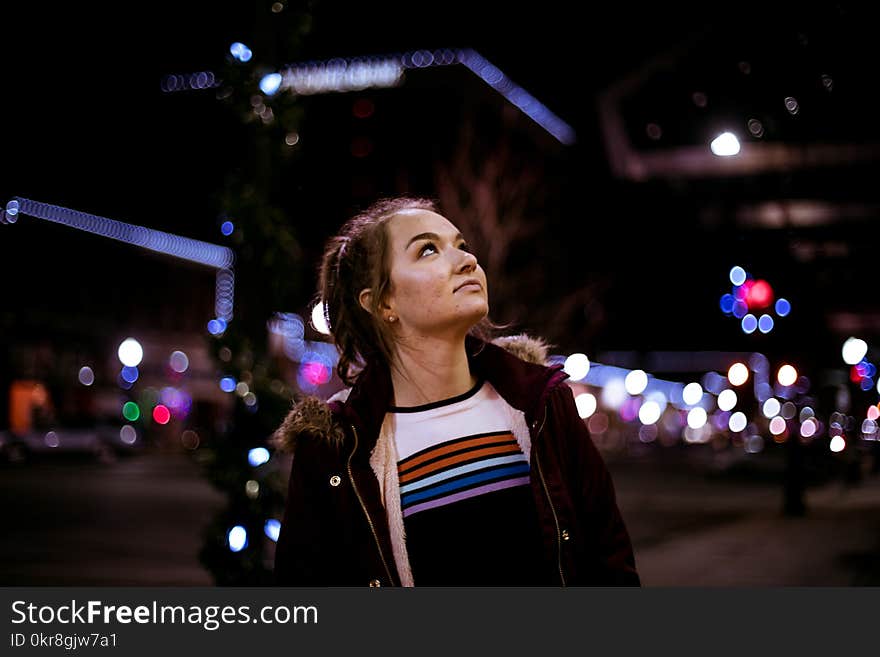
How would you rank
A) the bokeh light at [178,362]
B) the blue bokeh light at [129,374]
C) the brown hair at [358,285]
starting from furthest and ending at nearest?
the bokeh light at [178,362] → the blue bokeh light at [129,374] → the brown hair at [358,285]

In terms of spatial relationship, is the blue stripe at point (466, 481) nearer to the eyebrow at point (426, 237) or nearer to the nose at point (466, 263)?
the nose at point (466, 263)

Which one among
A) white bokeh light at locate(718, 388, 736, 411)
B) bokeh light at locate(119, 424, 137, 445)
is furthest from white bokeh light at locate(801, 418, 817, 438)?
white bokeh light at locate(718, 388, 736, 411)

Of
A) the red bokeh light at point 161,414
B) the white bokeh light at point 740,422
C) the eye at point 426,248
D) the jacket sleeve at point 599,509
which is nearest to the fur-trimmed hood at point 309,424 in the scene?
the eye at point 426,248

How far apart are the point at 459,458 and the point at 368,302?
57 cm

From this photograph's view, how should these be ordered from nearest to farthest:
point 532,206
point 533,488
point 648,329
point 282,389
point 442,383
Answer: point 533,488, point 442,383, point 282,389, point 532,206, point 648,329

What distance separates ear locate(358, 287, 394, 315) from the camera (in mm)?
3127

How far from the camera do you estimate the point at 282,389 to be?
783 cm

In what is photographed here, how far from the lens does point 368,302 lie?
315 centimetres

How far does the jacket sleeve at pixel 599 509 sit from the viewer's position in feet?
9.20

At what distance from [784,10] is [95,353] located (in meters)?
46.3

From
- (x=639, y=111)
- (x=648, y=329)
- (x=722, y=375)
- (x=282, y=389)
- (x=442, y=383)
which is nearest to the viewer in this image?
(x=442, y=383)

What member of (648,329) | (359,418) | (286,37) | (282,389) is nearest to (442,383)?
(359,418)

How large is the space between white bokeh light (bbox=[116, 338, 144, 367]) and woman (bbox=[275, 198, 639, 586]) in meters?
50.5

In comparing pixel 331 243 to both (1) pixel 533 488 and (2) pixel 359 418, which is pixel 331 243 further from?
(1) pixel 533 488
